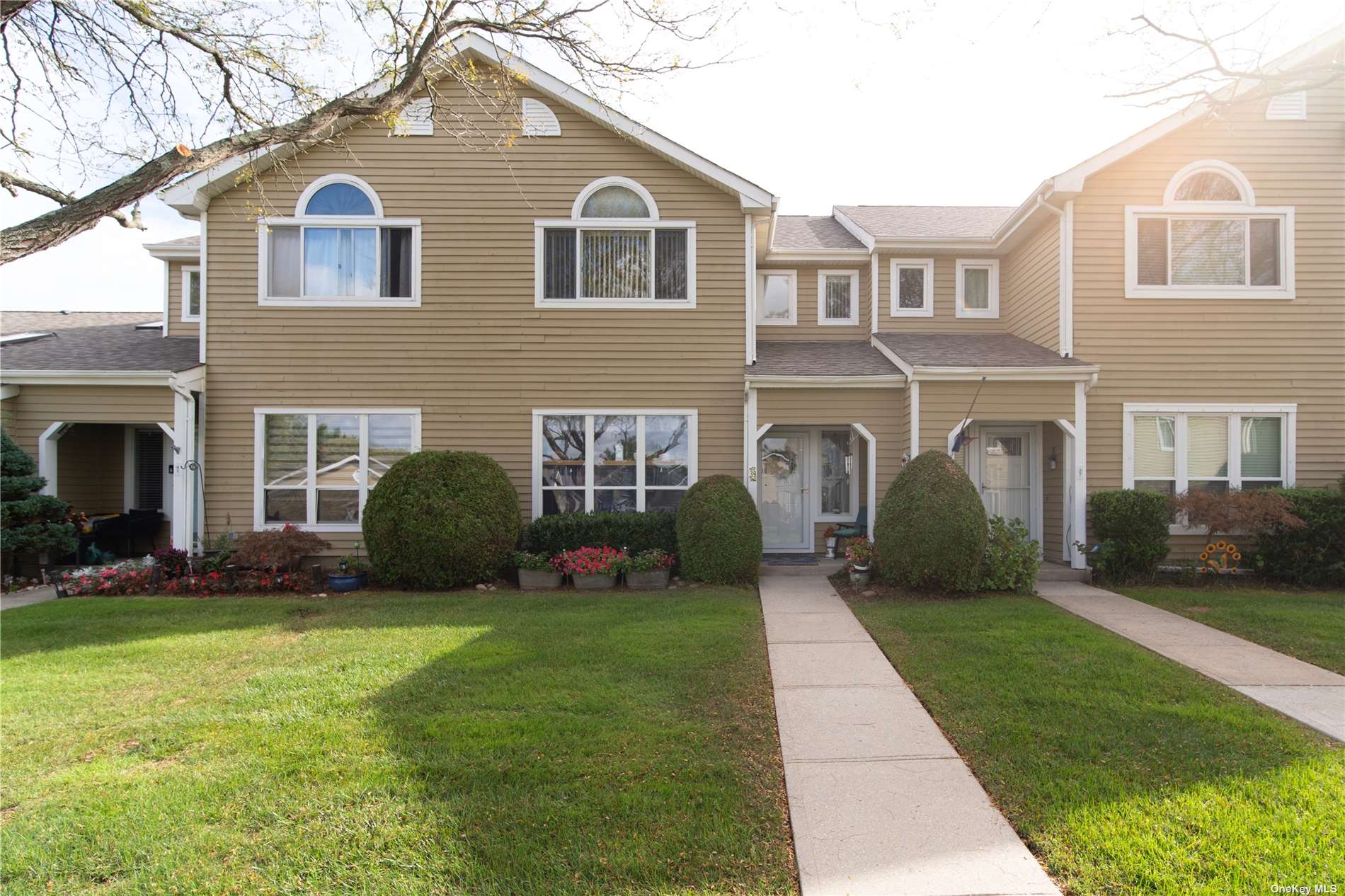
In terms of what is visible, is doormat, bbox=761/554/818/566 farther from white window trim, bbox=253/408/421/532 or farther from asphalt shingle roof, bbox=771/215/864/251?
white window trim, bbox=253/408/421/532

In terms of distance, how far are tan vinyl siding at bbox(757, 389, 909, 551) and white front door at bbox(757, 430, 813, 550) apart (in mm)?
1569

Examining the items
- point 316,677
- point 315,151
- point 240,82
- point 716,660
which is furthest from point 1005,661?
point 315,151

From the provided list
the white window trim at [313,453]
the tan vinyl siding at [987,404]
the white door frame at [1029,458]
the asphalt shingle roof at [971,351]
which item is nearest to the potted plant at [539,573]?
the white window trim at [313,453]

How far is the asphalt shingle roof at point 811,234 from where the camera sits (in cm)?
1319

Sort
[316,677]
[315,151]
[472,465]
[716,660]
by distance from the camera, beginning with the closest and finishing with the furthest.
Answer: [316,677] < [716,660] < [472,465] < [315,151]

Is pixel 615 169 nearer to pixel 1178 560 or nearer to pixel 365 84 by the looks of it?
pixel 365 84

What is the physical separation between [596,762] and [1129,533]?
880 centimetres

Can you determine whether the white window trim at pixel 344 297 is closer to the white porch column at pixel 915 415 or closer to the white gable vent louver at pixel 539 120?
the white gable vent louver at pixel 539 120

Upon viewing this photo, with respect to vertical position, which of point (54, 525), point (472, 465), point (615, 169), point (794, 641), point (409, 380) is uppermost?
point (615, 169)

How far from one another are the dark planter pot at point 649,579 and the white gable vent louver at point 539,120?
6.72 m

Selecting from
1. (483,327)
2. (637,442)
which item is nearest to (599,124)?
(483,327)

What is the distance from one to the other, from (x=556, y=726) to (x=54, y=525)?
31.6 feet

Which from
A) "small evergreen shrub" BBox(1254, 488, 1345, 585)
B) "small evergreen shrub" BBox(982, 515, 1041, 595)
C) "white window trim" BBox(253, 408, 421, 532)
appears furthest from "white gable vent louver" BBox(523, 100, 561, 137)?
"small evergreen shrub" BBox(1254, 488, 1345, 585)

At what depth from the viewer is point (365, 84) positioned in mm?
6695
